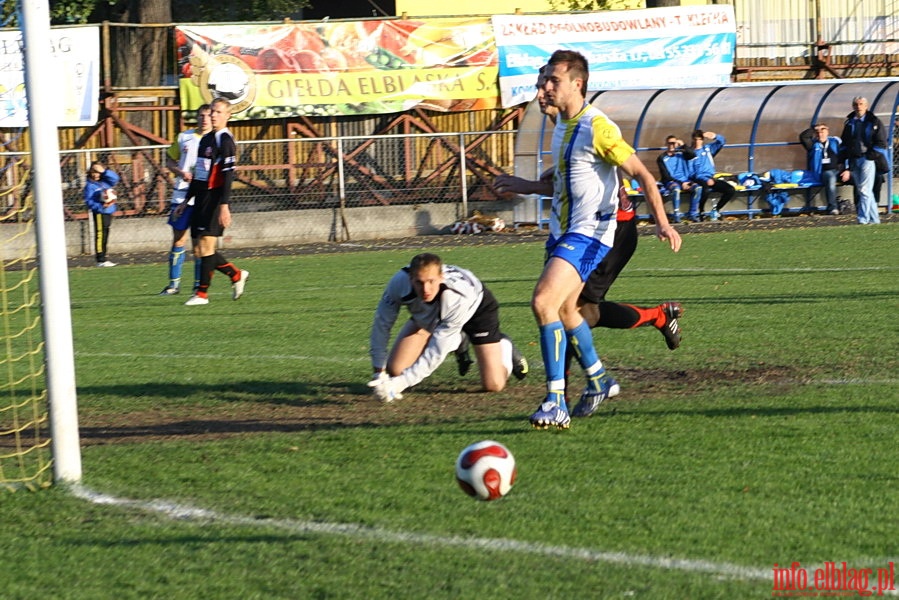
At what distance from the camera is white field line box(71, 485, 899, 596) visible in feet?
15.0

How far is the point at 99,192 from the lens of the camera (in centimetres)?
2180

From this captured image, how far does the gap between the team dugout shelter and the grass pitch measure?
14130 millimetres

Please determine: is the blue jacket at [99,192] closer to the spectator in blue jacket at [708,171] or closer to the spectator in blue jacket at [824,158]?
the spectator in blue jacket at [708,171]

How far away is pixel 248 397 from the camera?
866 centimetres

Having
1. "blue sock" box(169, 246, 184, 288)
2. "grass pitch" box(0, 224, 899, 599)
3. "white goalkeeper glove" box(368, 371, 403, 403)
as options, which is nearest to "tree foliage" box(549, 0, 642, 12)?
"blue sock" box(169, 246, 184, 288)

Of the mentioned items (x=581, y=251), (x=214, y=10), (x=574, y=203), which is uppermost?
(x=214, y=10)

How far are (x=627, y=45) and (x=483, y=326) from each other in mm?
19628

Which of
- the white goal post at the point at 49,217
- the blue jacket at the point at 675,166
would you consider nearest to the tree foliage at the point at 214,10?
the blue jacket at the point at 675,166

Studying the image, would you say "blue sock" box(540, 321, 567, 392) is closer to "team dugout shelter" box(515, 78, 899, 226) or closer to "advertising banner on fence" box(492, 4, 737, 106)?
"team dugout shelter" box(515, 78, 899, 226)

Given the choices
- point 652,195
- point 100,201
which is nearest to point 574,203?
point 652,195

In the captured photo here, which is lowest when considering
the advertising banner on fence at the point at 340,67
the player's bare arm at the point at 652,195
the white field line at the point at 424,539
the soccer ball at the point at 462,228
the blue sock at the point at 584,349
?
the soccer ball at the point at 462,228

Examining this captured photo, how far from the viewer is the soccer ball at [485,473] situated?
5.14 meters

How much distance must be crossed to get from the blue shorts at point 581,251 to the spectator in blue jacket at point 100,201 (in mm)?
15379

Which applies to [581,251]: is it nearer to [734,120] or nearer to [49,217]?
[49,217]
